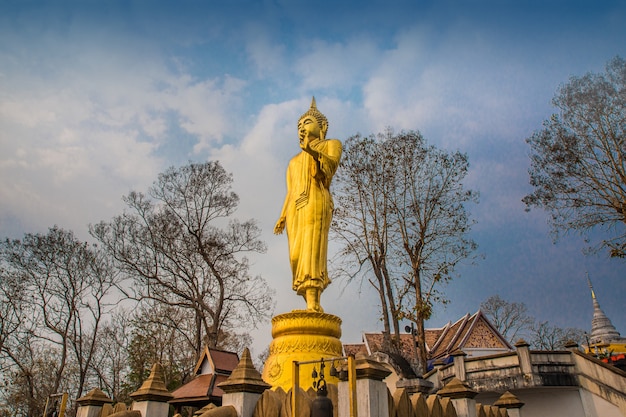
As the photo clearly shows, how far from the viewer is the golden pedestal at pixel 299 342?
24.1ft

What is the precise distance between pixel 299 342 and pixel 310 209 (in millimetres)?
2483

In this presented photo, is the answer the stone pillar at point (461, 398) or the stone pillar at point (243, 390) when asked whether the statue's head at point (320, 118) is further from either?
the stone pillar at point (243, 390)

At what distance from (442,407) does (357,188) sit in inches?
477

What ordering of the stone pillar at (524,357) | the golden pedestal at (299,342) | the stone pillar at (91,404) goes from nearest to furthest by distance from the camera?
the stone pillar at (91,404) < the golden pedestal at (299,342) < the stone pillar at (524,357)

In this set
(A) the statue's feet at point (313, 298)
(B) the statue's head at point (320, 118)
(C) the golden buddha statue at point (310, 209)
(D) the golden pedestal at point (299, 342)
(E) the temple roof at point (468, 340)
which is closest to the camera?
(D) the golden pedestal at point (299, 342)

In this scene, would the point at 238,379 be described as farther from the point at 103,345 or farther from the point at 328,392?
the point at 103,345

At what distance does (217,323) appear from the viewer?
16.5 meters

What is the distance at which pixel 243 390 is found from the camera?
186 inches

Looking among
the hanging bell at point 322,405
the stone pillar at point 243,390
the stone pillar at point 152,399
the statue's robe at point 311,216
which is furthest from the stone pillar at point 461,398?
the stone pillar at point 152,399

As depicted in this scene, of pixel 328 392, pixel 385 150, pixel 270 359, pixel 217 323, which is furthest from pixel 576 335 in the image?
pixel 328 392

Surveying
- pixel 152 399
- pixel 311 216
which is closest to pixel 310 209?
pixel 311 216

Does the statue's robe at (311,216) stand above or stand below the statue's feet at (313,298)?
above

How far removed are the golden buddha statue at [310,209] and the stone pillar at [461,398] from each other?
252 centimetres

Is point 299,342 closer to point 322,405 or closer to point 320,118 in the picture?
point 322,405
